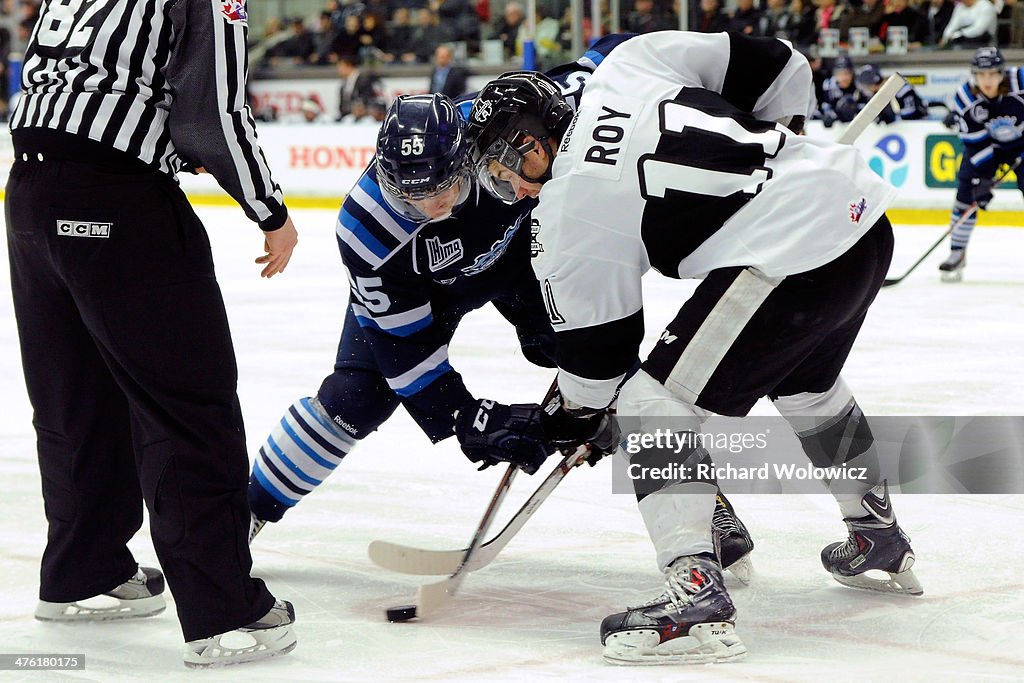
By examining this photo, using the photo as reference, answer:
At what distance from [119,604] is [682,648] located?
37.8 inches

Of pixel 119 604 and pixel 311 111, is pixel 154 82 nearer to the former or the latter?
pixel 119 604

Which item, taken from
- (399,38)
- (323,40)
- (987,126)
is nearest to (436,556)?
(987,126)

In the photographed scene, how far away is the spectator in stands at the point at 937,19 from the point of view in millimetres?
10383

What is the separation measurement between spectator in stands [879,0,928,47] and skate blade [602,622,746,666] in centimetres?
906

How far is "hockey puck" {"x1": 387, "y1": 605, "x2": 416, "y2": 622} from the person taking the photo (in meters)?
2.36

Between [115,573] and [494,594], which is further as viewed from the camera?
[494,594]

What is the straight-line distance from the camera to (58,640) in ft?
7.45

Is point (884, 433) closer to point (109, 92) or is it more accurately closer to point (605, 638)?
point (605, 638)

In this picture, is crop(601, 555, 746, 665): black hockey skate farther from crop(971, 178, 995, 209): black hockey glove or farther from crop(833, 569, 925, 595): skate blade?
crop(971, 178, 995, 209): black hockey glove

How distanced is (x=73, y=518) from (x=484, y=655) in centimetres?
70

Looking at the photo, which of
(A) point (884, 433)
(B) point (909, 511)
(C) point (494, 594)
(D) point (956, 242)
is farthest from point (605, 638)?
(D) point (956, 242)

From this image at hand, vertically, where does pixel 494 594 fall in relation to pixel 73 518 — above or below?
below

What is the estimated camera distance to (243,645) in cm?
213

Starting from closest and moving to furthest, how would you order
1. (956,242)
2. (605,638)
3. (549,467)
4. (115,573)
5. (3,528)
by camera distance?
(605,638)
(115,573)
(3,528)
(549,467)
(956,242)
